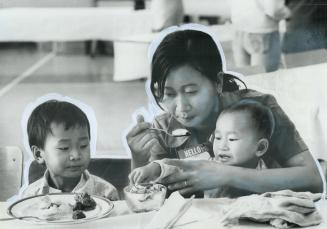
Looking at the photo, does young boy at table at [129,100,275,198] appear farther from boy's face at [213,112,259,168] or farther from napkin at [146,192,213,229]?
napkin at [146,192,213,229]

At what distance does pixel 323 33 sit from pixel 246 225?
84 cm

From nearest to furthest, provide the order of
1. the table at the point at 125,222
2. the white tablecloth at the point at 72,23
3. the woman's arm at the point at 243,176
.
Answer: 1. the table at the point at 125,222
2. the white tablecloth at the point at 72,23
3. the woman's arm at the point at 243,176

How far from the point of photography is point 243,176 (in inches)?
95.5

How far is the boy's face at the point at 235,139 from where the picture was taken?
238 cm

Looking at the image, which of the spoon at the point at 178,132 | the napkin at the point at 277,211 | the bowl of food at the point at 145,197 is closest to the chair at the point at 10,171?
the bowl of food at the point at 145,197

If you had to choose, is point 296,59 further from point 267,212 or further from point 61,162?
point 61,162

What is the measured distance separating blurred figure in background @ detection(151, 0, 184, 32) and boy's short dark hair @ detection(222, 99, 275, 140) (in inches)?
16.7

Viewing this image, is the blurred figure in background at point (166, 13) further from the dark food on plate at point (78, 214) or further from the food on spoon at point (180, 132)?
the dark food on plate at point (78, 214)

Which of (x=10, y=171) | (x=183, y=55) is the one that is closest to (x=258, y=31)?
(x=183, y=55)

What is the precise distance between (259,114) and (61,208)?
907 mm

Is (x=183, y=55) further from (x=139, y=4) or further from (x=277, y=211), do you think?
(x=277, y=211)

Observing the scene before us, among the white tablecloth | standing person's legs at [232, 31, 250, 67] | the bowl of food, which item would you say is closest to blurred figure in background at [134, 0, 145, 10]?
the white tablecloth

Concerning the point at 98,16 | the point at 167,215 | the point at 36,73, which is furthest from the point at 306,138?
the point at 36,73

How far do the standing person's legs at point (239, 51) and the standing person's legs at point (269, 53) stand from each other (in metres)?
0.03
